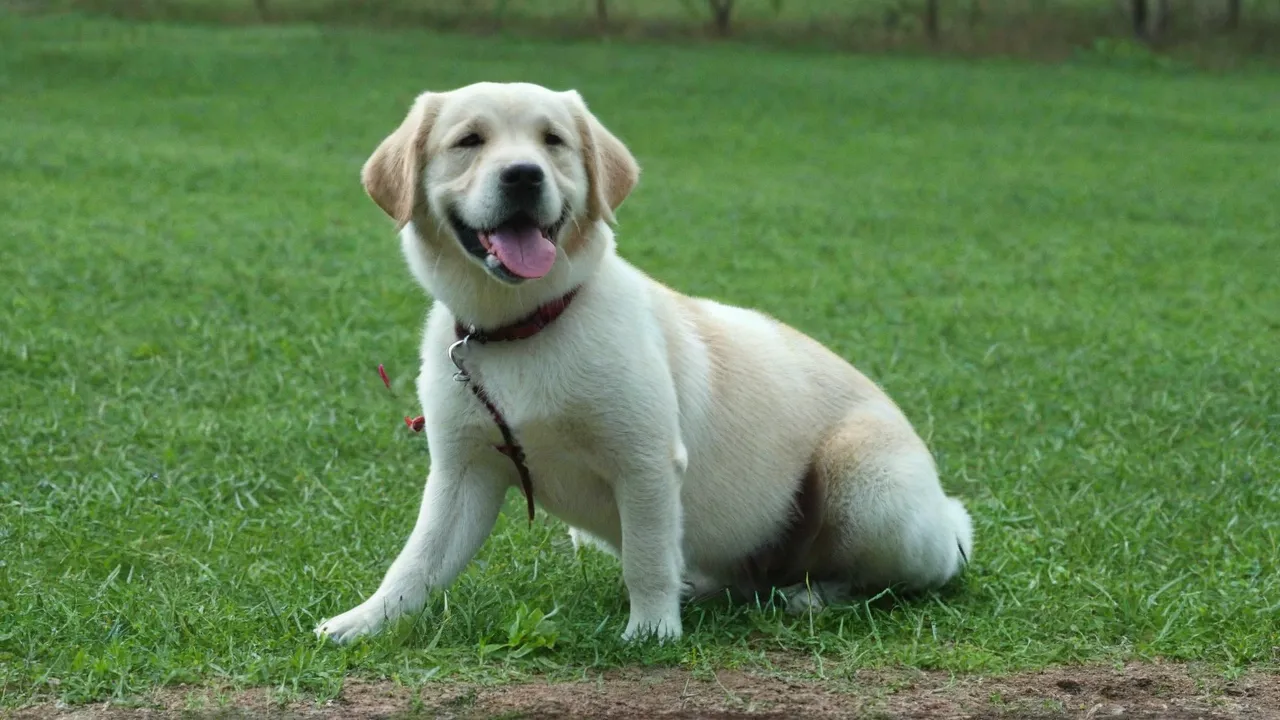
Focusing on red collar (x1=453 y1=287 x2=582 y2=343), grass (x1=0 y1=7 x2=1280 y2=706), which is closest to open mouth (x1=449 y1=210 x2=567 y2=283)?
red collar (x1=453 y1=287 x2=582 y2=343)

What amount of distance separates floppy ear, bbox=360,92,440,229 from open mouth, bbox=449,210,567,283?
0.46ft

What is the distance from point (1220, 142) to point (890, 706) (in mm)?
16811

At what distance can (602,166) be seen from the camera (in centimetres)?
421

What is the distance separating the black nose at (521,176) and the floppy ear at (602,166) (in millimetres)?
271

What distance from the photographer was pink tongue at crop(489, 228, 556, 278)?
3.94 m

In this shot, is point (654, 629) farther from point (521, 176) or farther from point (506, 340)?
point (521, 176)

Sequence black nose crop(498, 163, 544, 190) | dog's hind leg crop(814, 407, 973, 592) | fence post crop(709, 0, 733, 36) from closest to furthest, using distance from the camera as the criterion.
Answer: black nose crop(498, 163, 544, 190), dog's hind leg crop(814, 407, 973, 592), fence post crop(709, 0, 733, 36)

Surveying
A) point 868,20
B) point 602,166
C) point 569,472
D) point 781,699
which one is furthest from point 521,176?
point 868,20

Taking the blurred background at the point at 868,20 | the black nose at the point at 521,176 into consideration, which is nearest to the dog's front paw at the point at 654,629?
the black nose at the point at 521,176

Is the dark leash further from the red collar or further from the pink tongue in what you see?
the pink tongue

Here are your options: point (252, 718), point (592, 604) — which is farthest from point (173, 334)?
point (252, 718)

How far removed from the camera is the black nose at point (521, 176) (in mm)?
3910

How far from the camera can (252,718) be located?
3.56 m

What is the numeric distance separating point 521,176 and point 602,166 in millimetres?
361
